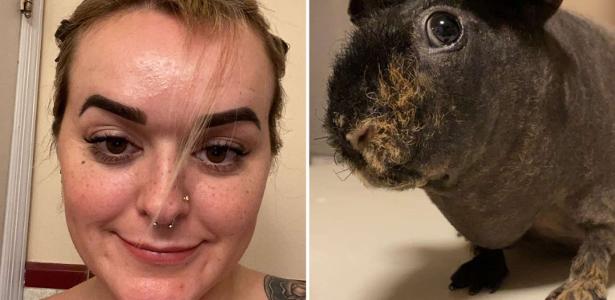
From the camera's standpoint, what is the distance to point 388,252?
59cm

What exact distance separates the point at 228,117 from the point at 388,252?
0.73 ft

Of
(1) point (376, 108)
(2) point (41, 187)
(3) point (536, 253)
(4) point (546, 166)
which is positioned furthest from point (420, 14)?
(2) point (41, 187)

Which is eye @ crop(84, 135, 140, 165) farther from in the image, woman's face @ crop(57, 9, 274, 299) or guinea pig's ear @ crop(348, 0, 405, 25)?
guinea pig's ear @ crop(348, 0, 405, 25)

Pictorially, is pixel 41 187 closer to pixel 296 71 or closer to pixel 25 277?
pixel 25 277

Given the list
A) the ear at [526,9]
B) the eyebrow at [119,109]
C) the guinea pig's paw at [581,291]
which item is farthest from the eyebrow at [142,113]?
the guinea pig's paw at [581,291]

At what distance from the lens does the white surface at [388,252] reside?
1.75ft

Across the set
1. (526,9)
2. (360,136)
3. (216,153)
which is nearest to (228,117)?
(216,153)

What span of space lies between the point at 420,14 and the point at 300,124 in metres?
0.34

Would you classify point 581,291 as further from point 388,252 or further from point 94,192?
point 94,192

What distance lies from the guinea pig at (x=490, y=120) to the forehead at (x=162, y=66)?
0.37 ft

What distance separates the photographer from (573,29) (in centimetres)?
53

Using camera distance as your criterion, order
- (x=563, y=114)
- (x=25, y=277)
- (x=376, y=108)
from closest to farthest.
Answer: (x=376, y=108)
(x=563, y=114)
(x=25, y=277)

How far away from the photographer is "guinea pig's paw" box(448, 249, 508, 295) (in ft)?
1.74

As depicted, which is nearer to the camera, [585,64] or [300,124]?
[585,64]
